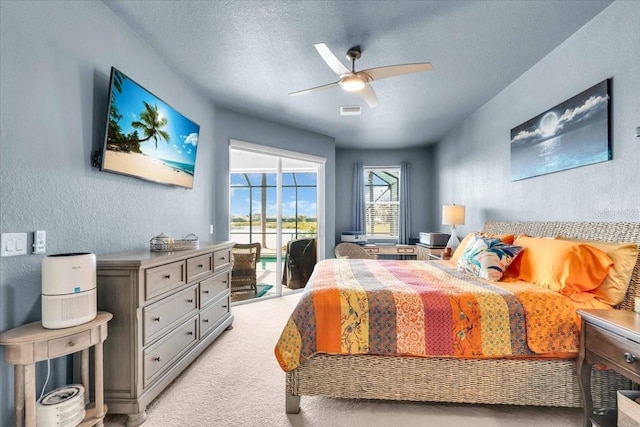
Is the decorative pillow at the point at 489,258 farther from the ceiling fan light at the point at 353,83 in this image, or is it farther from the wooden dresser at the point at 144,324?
the wooden dresser at the point at 144,324

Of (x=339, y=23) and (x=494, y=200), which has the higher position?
(x=339, y=23)

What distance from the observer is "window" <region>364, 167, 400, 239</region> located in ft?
20.7

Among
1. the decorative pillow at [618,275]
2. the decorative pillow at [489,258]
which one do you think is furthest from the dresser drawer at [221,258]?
the decorative pillow at [618,275]

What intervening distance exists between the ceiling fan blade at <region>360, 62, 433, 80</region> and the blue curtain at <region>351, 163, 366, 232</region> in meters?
3.82

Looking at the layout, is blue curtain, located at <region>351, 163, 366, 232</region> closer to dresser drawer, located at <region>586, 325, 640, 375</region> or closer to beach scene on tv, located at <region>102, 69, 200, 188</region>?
beach scene on tv, located at <region>102, 69, 200, 188</region>

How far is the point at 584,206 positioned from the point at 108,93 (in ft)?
12.1

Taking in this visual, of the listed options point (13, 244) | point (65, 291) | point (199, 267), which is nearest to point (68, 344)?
point (65, 291)

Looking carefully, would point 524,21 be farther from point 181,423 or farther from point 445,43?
point 181,423

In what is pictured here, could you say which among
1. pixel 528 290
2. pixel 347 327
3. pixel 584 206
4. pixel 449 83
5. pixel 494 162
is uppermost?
pixel 449 83

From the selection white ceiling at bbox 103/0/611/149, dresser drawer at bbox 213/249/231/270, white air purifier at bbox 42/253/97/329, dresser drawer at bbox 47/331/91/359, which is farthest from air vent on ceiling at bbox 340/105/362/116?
dresser drawer at bbox 47/331/91/359

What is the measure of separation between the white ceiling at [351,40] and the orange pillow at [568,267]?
5.55 feet

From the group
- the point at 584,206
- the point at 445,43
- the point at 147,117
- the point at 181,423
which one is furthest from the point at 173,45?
the point at 584,206

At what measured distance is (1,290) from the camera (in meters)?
1.42

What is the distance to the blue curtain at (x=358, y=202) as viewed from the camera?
19.9 ft
